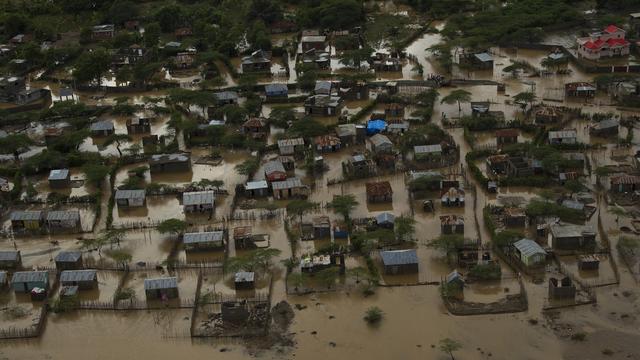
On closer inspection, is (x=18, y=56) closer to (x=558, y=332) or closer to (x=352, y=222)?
(x=352, y=222)

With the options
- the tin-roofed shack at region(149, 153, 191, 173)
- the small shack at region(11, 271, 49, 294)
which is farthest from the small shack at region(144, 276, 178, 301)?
the tin-roofed shack at region(149, 153, 191, 173)

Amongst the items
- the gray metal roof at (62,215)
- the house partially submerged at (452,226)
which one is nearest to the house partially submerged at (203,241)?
the gray metal roof at (62,215)

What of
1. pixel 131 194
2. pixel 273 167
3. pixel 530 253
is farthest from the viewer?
pixel 273 167

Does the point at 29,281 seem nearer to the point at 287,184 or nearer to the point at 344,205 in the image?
the point at 287,184

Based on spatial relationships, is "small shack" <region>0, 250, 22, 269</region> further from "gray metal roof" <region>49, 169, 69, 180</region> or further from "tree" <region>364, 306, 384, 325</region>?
"tree" <region>364, 306, 384, 325</region>

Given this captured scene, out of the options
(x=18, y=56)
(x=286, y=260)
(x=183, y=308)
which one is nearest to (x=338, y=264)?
(x=286, y=260)

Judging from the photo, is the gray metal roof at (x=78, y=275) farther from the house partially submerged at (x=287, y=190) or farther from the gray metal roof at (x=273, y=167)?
the gray metal roof at (x=273, y=167)

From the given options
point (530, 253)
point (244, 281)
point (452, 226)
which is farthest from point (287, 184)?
point (530, 253)
